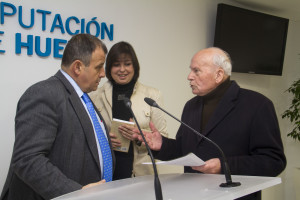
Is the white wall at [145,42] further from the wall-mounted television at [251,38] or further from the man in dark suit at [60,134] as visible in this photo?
the man in dark suit at [60,134]

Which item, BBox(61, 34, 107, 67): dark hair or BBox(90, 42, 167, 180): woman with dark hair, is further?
BBox(90, 42, 167, 180): woman with dark hair

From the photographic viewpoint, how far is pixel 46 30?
8.13ft

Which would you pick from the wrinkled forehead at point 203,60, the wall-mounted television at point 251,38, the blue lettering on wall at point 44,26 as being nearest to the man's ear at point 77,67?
the wrinkled forehead at point 203,60

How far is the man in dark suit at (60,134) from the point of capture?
1296 mm

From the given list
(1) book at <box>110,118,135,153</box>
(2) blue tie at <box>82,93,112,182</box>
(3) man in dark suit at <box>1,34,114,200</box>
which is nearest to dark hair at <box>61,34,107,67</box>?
(3) man in dark suit at <box>1,34,114,200</box>

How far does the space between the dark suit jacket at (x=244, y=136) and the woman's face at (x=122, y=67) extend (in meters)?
0.69

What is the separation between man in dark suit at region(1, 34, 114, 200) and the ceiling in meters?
3.07

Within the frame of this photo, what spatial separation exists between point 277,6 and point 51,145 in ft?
12.5

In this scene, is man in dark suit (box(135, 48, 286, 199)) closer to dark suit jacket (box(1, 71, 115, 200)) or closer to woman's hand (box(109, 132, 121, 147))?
woman's hand (box(109, 132, 121, 147))

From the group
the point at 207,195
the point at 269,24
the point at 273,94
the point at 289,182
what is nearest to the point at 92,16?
the point at 207,195

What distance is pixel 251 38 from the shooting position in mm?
4055

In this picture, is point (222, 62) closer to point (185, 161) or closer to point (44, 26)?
point (185, 161)

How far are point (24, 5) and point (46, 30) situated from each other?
9.2 inches

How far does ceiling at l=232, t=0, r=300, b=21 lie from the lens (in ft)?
13.2
